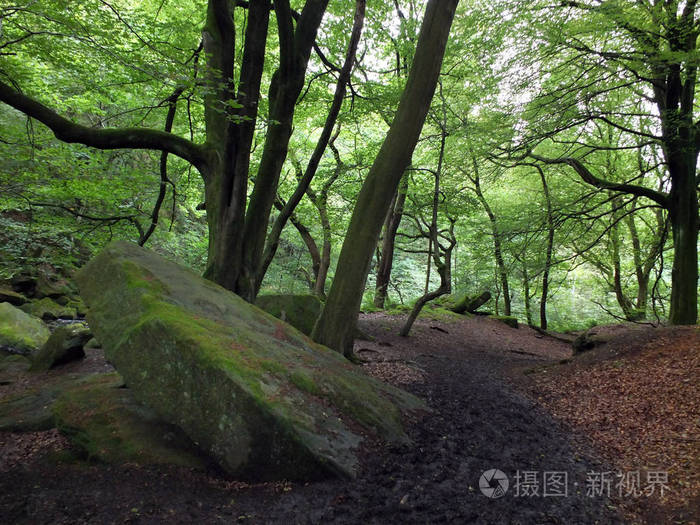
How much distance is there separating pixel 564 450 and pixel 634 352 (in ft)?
10.9

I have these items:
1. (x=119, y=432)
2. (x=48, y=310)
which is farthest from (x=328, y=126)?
(x=48, y=310)

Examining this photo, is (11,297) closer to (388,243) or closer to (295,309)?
(295,309)

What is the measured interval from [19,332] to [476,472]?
7955mm

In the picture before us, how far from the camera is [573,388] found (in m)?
5.44

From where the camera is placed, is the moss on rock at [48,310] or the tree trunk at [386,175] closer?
the tree trunk at [386,175]

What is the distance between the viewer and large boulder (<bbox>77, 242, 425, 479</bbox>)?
2596mm

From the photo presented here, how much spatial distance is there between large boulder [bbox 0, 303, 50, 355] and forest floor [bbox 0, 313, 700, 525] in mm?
1903

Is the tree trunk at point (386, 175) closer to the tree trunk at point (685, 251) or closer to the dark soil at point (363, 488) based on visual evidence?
the dark soil at point (363, 488)

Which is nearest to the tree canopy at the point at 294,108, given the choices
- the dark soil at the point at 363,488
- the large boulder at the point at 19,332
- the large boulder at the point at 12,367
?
the large boulder at the point at 19,332

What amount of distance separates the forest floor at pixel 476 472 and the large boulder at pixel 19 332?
1.90 m

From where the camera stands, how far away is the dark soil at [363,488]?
2.29 meters

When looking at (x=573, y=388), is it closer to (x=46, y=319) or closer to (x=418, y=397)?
(x=418, y=397)

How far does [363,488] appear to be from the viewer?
8.64ft

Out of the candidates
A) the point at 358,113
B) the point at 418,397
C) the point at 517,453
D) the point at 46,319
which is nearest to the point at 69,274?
the point at 46,319
